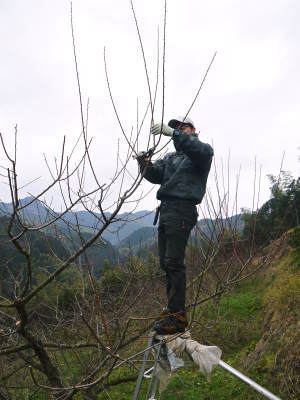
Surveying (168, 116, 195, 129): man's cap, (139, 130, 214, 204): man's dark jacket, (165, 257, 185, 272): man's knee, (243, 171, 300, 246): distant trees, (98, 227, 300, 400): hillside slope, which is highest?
(243, 171, 300, 246): distant trees

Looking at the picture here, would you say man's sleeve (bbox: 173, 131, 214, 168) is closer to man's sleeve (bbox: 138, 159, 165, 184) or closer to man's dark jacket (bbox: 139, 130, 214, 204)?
man's dark jacket (bbox: 139, 130, 214, 204)

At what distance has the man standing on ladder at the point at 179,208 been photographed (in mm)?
2416

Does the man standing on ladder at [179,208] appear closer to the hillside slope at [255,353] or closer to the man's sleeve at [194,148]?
the man's sleeve at [194,148]

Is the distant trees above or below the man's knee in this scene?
above

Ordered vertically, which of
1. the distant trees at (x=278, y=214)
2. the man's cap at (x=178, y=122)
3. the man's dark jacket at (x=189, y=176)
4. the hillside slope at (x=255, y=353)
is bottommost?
the hillside slope at (x=255, y=353)

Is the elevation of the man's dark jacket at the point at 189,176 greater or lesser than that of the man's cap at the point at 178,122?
lesser

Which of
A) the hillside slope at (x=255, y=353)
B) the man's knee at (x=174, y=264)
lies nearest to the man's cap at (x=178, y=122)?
the man's knee at (x=174, y=264)

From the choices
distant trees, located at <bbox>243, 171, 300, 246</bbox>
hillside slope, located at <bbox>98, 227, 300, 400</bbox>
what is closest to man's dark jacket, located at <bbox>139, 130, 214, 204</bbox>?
hillside slope, located at <bbox>98, 227, 300, 400</bbox>

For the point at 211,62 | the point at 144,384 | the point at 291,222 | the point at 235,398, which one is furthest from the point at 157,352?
the point at 291,222

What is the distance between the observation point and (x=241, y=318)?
32.6 feet

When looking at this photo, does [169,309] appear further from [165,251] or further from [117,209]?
[117,209]

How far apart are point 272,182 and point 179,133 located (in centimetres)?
2716

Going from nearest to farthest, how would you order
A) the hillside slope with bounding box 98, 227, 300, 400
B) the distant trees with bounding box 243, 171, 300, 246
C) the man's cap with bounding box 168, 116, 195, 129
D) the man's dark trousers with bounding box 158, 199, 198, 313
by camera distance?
the man's dark trousers with bounding box 158, 199, 198, 313 < the man's cap with bounding box 168, 116, 195, 129 < the hillside slope with bounding box 98, 227, 300, 400 < the distant trees with bounding box 243, 171, 300, 246

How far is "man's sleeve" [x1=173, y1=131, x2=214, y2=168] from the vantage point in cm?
239
